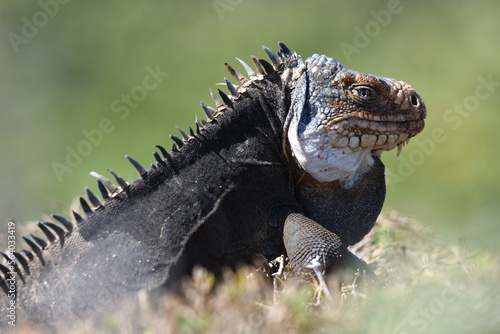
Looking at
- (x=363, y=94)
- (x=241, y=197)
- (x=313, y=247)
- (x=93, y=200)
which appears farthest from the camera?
(x=363, y=94)

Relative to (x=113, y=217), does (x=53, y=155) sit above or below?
above

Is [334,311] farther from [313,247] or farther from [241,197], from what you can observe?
[241,197]

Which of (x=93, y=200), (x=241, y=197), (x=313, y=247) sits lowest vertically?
(x=313, y=247)

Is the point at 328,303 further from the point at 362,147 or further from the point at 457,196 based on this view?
the point at 457,196

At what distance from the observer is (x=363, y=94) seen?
4.93 m

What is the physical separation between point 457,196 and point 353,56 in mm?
3383

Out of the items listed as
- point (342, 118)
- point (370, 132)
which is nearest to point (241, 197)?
point (342, 118)

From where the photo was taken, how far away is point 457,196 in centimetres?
1252

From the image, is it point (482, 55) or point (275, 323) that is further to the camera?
point (482, 55)

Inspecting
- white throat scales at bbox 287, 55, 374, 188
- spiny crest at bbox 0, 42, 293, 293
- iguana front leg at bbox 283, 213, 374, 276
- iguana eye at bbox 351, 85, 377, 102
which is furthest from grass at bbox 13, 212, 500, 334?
iguana eye at bbox 351, 85, 377, 102

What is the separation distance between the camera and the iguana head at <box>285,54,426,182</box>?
4.89m

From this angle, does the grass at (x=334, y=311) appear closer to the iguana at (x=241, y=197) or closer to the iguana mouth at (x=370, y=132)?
the iguana at (x=241, y=197)

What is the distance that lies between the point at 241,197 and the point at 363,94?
0.90 m

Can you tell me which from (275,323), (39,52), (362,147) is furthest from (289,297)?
(39,52)
